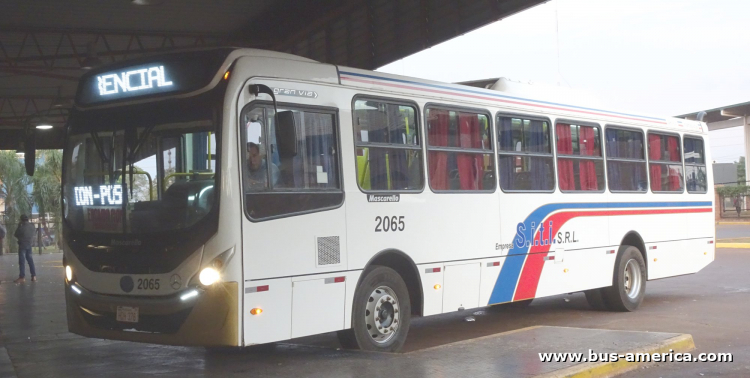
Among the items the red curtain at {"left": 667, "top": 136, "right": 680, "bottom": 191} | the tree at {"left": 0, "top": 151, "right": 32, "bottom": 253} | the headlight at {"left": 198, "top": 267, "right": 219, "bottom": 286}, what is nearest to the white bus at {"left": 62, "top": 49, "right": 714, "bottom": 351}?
the headlight at {"left": 198, "top": 267, "right": 219, "bottom": 286}

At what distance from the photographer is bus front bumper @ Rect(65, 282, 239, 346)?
297 inches

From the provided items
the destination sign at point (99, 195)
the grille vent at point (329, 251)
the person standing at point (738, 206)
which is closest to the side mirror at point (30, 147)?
the destination sign at point (99, 195)

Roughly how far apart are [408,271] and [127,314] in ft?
10.6

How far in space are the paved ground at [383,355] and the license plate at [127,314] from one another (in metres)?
0.59

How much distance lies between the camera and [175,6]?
1909cm

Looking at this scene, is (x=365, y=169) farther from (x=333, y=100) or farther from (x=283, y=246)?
(x=283, y=246)

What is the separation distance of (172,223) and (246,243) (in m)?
0.70

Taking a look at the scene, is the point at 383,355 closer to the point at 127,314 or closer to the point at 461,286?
the point at 461,286

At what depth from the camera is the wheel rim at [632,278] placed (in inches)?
538

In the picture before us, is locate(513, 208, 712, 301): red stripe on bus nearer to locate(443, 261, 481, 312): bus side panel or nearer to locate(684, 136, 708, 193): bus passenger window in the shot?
locate(443, 261, 481, 312): bus side panel

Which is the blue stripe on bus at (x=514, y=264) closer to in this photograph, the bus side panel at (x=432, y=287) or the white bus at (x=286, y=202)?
the white bus at (x=286, y=202)

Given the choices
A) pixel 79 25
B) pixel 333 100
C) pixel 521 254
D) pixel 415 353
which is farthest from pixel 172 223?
pixel 79 25

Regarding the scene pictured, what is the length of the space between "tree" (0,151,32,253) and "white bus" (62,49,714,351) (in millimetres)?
41783

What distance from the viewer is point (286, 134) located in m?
7.77
